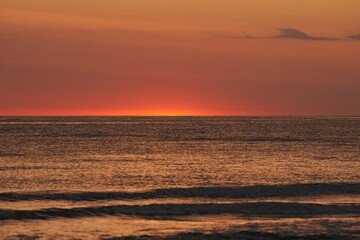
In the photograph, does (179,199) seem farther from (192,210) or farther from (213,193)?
(192,210)

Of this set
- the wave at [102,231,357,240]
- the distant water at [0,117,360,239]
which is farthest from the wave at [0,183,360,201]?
the wave at [102,231,357,240]

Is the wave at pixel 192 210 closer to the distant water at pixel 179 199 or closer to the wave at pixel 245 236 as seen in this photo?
the distant water at pixel 179 199

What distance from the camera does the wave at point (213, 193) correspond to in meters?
37.2

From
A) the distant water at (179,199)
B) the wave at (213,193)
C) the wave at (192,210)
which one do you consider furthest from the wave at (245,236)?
the wave at (213,193)

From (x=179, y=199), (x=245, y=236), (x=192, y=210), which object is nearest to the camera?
(x=245, y=236)

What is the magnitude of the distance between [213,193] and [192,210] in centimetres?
646

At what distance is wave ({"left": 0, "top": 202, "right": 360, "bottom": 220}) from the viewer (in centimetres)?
3154

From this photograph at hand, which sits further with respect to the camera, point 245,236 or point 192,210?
point 192,210

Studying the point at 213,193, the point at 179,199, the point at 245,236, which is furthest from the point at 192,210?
the point at 245,236

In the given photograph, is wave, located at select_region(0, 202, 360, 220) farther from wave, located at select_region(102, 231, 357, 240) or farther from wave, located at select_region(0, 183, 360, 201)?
wave, located at select_region(102, 231, 357, 240)

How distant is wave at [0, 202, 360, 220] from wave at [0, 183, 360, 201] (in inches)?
133

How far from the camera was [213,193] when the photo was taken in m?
39.6

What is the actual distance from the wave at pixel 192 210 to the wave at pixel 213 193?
11.1 feet

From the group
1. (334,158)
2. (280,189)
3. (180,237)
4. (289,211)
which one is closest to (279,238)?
(180,237)
